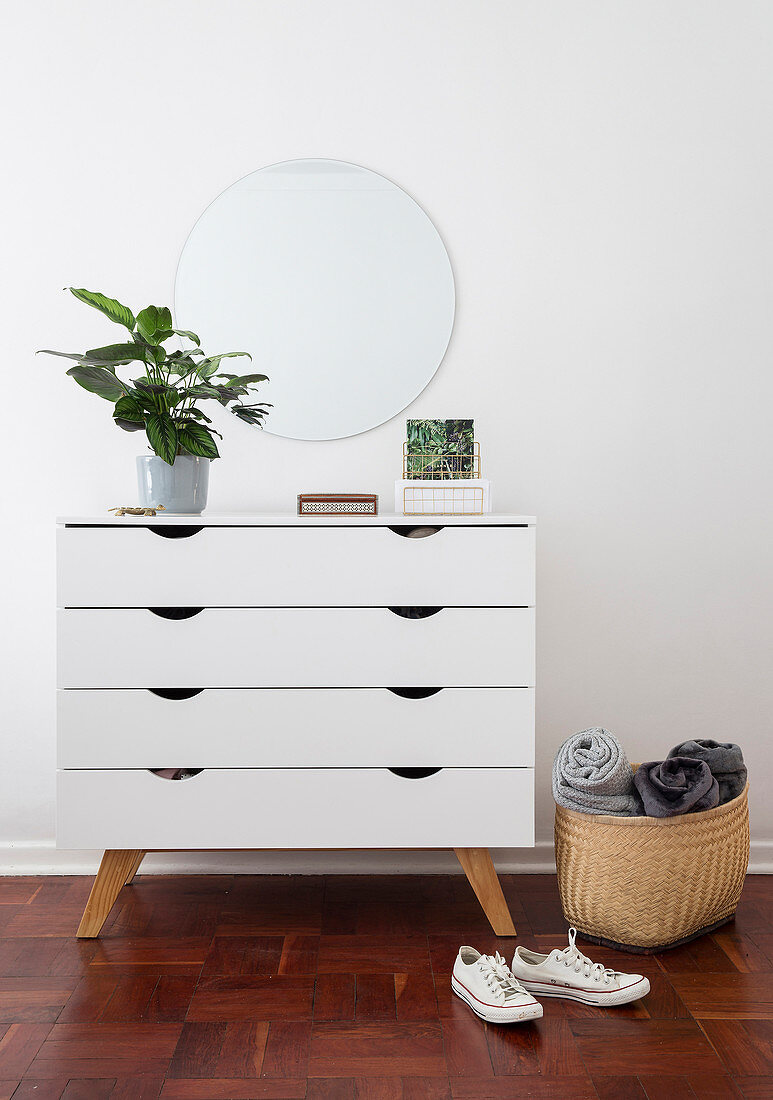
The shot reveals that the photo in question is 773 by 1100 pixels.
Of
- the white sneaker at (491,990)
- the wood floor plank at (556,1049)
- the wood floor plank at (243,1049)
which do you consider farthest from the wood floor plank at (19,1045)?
the wood floor plank at (556,1049)

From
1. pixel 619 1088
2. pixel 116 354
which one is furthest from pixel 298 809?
pixel 116 354

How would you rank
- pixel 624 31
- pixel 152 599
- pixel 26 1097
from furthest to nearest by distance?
pixel 624 31, pixel 152 599, pixel 26 1097

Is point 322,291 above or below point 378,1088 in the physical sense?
above

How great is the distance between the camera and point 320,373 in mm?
2119

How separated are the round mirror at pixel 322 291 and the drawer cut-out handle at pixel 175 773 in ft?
2.72

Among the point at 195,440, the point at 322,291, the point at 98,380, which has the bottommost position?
the point at 195,440

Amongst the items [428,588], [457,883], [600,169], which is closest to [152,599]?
[428,588]

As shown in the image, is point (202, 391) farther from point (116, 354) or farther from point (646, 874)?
point (646, 874)

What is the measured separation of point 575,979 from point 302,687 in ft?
2.38

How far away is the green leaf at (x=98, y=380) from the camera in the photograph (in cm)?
169

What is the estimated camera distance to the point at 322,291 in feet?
6.94

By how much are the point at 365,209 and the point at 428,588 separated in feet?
3.26

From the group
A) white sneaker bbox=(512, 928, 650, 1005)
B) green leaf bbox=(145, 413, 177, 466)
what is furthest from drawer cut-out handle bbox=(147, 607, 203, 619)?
white sneaker bbox=(512, 928, 650, 1005)

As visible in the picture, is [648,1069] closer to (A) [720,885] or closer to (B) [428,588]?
(A) [720,885]
